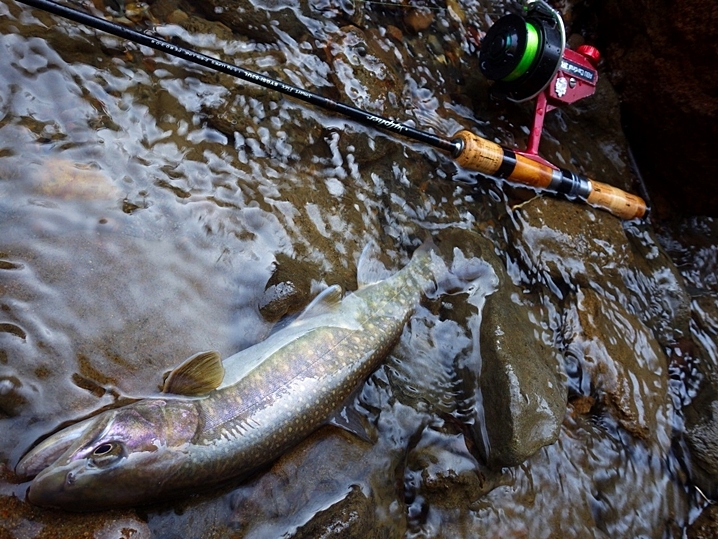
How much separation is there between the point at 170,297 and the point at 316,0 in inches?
119

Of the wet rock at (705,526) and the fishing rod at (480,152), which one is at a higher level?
the fishing rod at (480,152)

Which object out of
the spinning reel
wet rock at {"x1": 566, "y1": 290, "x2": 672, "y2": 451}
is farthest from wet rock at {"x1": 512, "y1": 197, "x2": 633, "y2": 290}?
the spinning reel

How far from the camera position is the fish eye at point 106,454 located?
251 cm

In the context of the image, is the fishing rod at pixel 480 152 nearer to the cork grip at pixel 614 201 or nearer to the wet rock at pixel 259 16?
the cork grip at pixel 614 201

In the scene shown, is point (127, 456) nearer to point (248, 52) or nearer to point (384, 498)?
point (384, 498)

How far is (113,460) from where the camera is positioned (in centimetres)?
255

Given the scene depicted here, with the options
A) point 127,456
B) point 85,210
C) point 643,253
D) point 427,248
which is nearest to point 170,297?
point 85,210

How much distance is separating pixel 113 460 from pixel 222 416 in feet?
1.91

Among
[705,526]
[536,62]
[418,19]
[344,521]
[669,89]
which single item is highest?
[669,89]

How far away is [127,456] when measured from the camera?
8.50 feet

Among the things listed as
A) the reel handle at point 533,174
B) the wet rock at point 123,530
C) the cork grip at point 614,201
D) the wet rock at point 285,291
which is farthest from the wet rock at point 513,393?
the wet rock at point 123,530

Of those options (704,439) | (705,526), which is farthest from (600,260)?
(705,526)

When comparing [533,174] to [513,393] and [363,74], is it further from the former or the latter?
[513,393]

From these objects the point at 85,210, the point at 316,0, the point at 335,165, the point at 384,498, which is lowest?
the point at 384,498
